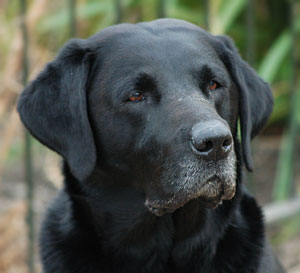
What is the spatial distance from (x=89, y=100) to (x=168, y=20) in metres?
0.59

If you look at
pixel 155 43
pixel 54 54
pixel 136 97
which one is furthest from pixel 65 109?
pixel 54 54

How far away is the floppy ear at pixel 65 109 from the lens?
2.70 metres

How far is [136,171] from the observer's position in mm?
2707

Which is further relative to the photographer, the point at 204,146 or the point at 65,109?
the point at 65,109

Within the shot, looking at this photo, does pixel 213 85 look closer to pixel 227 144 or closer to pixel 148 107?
pixel 148 107

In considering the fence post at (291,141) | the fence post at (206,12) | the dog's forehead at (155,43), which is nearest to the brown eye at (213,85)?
the dog's forehead at (155,43)

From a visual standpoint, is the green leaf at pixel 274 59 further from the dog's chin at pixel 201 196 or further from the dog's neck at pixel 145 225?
the dog's chin at pixel 201 196

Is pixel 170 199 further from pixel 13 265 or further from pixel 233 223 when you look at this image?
pixel 13 265

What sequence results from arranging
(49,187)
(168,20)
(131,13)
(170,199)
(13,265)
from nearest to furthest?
(170,199)
(168,20)
(13,265)
(49,187)
(131,13)

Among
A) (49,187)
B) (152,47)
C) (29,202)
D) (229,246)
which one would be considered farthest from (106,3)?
(229,246)

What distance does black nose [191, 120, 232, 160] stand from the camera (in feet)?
7.56

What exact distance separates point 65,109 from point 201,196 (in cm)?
75

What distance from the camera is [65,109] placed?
2.75m

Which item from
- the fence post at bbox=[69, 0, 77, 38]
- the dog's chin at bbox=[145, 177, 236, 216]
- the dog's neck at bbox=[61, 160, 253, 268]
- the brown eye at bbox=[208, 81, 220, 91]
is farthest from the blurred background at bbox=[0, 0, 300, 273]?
the brown eye at bbox=[208, 81, 220, 91]
